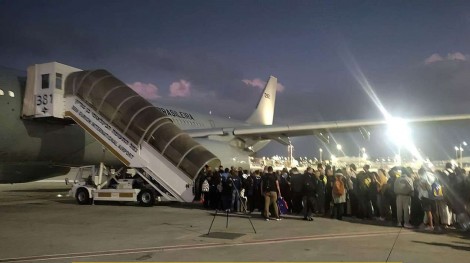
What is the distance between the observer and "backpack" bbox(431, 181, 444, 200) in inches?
401

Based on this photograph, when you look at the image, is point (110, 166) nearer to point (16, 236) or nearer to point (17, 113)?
point (17, 113)

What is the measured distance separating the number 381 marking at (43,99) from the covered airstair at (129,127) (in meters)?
0.06

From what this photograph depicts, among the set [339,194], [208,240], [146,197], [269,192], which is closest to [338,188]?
[339,194]

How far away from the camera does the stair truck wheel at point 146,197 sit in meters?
14.6

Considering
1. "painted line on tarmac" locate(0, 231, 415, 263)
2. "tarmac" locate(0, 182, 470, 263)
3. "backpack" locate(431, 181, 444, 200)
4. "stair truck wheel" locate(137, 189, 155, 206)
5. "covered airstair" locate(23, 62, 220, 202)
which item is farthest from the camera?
"stair truck wheel" locate(137, 189, 155, 206)

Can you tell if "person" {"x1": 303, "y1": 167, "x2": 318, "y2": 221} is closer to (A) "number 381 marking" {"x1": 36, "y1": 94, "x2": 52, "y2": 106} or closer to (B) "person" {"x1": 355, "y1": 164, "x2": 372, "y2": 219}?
(B) "person" {"x1": 355, "y1": 164, "x2": 372, "y2": 219}

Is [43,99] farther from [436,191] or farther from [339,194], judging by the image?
[436,191]

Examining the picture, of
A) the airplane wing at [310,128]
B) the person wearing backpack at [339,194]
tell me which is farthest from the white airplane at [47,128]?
the person wearing backpack at [339,194]

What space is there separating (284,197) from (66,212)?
Result: 23.6 ft

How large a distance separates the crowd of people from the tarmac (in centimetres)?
60

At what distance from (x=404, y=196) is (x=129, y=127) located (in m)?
9.10

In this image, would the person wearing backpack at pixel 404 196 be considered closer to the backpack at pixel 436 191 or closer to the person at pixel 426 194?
the person at pixel 426 194

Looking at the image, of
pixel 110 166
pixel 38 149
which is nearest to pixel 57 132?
pixel 38 149

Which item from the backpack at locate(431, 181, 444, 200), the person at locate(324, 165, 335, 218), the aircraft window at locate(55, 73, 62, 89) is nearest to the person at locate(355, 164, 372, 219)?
the person at locate(324, 165, 335, 218)
